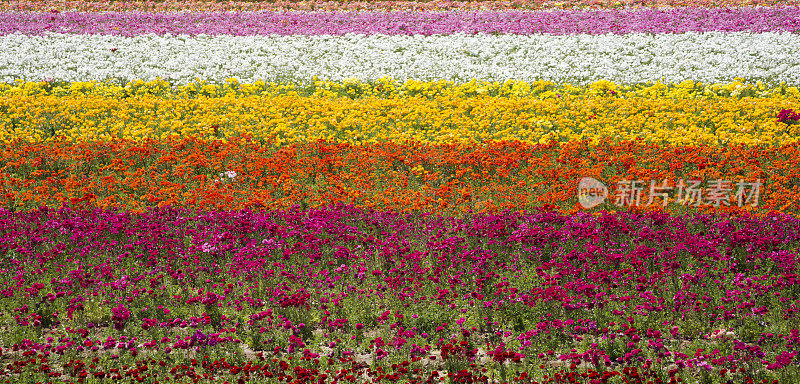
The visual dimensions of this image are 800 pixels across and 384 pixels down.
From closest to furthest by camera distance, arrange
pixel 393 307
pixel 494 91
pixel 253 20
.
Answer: pixel 393 307
pixel 494 91
pixel 253 20

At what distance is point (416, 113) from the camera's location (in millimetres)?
14688

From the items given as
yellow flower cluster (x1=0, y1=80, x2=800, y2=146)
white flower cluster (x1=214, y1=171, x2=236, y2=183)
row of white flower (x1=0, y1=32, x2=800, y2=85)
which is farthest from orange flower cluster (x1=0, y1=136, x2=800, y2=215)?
row of white flower (x1=0, y1=32, x2=800, y2=85)

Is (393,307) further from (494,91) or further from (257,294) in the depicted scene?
(494,91)

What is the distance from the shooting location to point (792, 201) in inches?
370

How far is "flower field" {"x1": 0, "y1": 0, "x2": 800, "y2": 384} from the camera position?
591cm

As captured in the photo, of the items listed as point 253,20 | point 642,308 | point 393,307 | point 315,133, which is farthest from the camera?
point 253,20

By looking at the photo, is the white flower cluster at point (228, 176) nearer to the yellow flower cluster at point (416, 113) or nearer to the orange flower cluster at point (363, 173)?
the orange flower cluster at point (363, 173)

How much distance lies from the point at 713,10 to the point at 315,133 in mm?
19190

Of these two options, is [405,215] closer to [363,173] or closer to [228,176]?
[363,173]

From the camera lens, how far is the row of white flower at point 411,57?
735 inches

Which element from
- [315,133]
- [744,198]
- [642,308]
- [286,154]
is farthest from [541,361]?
[315,133]

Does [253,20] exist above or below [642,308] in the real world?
above

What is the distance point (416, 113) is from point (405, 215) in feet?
19.2

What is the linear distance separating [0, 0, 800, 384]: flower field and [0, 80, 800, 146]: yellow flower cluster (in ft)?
0.27
